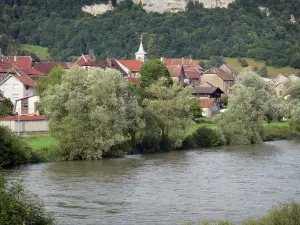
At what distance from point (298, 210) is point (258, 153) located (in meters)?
24.1

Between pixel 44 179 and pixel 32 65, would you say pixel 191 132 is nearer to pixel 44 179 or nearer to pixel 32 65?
pixel 44 179

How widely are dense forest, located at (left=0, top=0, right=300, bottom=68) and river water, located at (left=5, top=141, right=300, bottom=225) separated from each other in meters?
72.8

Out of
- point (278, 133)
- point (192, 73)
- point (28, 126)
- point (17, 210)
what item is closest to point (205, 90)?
A: point (192, 73)

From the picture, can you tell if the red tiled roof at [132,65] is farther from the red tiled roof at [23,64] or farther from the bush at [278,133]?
the bush at [278,133]

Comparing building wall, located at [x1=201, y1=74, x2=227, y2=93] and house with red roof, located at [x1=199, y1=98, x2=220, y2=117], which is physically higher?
building wall, located at [x1=201, y1=74, x2=227, y2=93]

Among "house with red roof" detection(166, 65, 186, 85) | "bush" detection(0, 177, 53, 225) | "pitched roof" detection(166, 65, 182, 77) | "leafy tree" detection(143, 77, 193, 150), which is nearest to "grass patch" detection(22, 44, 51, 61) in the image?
"pitched roof" detection(166, 65, 182, 77)

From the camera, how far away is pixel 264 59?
11681 centimetres

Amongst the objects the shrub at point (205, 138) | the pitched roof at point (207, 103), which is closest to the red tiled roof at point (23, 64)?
the pitched roof at point (207, 103)

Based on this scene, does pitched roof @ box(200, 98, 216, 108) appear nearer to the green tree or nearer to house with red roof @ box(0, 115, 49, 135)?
the green tree

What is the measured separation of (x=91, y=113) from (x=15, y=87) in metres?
23.0

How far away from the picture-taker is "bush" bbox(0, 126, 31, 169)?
33906 mm

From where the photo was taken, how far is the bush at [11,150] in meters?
33.9

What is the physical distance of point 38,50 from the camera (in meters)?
117

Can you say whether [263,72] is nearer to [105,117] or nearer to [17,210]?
[105,117]
